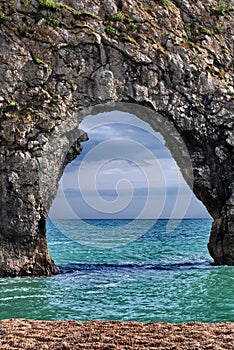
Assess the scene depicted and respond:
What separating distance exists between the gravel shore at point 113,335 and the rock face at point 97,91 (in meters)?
11.3

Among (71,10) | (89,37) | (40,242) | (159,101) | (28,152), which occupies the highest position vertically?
(71,10)

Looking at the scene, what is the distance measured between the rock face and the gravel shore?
11292 mm

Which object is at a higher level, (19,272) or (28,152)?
(28,152)

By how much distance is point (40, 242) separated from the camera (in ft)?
81.4

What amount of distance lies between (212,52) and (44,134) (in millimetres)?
12353

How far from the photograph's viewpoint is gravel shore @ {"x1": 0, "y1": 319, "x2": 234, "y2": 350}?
10.7 meters

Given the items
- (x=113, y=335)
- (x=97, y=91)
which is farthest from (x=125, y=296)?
(x=97, y=91)

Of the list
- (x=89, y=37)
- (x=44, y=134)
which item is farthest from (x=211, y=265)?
(x=89, y=37)

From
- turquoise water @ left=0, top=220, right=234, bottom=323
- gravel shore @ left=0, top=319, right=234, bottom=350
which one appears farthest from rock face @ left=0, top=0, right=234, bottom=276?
gravel shore @ left=0, top=319, right=234, bottom=350

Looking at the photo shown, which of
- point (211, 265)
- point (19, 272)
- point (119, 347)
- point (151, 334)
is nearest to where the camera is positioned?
point (119, 347)

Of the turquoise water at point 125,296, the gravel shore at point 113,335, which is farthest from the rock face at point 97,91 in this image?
the gravel shore at point 113,335

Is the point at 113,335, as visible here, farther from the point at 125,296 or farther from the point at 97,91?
the point at 97,91

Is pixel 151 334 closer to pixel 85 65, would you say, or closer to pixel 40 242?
pixel 40 242

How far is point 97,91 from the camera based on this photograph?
87.6 feet
